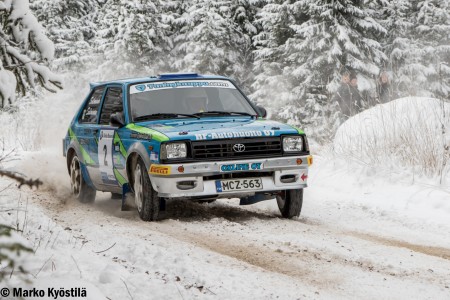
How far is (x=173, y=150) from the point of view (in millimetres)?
7426

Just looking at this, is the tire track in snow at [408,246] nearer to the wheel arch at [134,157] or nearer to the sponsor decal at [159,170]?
the sponsor decal at [159,170]

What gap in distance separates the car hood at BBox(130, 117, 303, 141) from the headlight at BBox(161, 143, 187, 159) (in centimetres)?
8

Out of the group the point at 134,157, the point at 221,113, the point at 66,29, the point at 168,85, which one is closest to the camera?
the point at 134,157

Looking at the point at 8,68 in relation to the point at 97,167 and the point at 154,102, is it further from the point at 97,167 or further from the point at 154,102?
the point at 97,167

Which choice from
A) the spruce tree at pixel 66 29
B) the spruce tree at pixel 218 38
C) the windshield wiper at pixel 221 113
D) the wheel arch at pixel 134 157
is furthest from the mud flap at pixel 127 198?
the spruce tree at pixel 66 29

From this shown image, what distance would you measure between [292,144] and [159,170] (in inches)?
62.0

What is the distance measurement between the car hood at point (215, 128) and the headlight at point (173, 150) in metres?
0.08

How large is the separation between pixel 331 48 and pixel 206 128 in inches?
967

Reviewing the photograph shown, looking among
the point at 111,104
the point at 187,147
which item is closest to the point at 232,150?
the point at 187,147

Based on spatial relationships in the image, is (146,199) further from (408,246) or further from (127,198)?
(408,246)

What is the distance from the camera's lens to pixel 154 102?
8586 mm

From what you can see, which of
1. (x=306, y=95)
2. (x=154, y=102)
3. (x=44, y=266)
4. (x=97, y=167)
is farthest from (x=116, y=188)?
(x=306, y=95)

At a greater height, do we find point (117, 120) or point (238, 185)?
point (117, 120)

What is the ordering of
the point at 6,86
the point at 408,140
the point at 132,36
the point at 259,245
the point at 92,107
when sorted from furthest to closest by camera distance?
the point at 132,36 → the point at 408,140 → the point at 92,107 → the point at 259,245 → the point at 6,86
